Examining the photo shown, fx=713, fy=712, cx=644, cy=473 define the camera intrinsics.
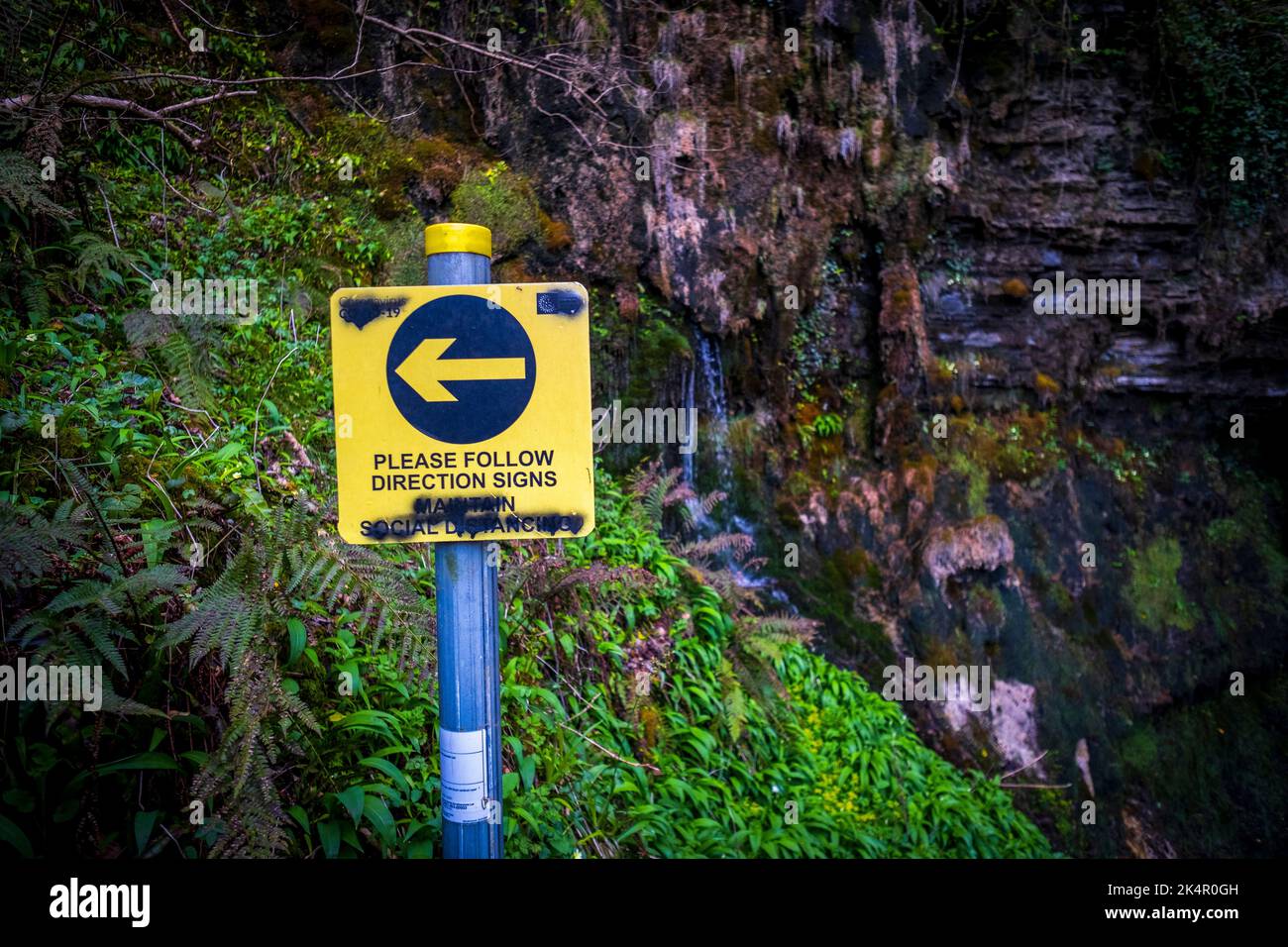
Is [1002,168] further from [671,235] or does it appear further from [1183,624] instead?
[1183,624]

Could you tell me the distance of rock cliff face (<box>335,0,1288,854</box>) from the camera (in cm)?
646

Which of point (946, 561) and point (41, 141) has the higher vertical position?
point (41, 141)

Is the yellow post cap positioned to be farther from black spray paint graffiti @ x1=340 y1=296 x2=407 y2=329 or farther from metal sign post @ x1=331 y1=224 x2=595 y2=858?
black spray paint graffiti @ x1=340 y1=296 x2=407 y2=329

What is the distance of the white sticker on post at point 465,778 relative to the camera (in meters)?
1.65

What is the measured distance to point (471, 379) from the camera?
64.2 inches

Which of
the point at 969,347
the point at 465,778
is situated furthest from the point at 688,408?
the point at 465,778

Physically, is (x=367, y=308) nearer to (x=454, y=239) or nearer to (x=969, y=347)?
(x=454, y=239)

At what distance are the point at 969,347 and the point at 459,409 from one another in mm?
8123

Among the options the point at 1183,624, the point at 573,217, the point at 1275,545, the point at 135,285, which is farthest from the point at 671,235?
the point at 1275,545

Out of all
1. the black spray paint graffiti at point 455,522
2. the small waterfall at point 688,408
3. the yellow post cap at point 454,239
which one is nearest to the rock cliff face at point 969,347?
the small waterfall at point 688,408

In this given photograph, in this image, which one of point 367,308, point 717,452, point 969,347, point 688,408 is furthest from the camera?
point 969,347

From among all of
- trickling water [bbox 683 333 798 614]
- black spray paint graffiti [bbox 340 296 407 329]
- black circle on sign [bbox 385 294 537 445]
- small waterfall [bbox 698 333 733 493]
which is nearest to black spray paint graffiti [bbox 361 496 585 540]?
black circle on sign [bbox 385 294 537 445]

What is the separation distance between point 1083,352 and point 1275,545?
348cm

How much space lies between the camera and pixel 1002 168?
8375mm
